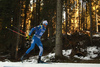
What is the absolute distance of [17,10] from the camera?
1603cm

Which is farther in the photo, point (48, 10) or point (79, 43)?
point (48, 10)

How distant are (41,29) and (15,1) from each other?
1139 centimetres

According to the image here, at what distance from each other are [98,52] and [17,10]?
11.8 meters

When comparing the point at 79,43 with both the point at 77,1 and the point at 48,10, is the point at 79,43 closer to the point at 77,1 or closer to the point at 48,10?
the point at 48,10

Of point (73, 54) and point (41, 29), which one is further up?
point (41, 29)

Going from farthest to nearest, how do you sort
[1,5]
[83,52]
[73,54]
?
[1,5], [83,52], [73,54]

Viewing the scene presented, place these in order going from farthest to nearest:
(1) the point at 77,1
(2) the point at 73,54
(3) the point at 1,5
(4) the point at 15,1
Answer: (1) the point at 77,1, (4) the point at 15,1, (3) the point at 1,5, (2) the point at 73,54

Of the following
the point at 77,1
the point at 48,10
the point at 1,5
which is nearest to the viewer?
the point at 1,5

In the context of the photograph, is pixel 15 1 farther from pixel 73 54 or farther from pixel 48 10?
pixel 73 54

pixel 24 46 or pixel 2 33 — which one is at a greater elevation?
pixel 2 33

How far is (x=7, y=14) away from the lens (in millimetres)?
14781

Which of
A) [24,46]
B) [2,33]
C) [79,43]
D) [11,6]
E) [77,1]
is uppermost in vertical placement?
[77,1]

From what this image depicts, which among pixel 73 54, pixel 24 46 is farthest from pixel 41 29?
pixel 24 46

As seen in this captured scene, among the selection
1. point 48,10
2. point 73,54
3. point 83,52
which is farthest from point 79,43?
point 48,10
